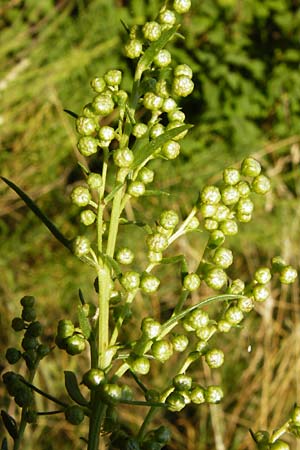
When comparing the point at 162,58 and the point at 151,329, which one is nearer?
the point at 151,329

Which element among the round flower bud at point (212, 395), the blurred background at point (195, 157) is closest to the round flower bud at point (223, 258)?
the round flower bud at point (212, 395)

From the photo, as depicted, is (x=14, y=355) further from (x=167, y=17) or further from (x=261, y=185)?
(x=167, y=17)

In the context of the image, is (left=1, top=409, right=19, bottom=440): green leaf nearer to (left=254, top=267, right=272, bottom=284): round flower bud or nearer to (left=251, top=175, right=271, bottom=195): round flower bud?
(left=254, top=267, right=272, bottom=284): round flower bud

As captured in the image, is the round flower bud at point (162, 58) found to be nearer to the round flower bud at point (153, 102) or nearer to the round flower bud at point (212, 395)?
the round flower bud at point (153, 102)

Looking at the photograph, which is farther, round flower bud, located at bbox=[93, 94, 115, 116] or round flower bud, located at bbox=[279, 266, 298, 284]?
round flower bud, located at bbox=[279, 266, 298, 284]

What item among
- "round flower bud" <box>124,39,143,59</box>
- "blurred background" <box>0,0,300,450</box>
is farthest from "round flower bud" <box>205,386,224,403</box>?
"blurred background" <box>0,0,300,450</box>

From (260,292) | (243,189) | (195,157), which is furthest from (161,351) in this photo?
(195,157)

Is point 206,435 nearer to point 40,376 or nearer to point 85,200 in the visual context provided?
point 40,376
